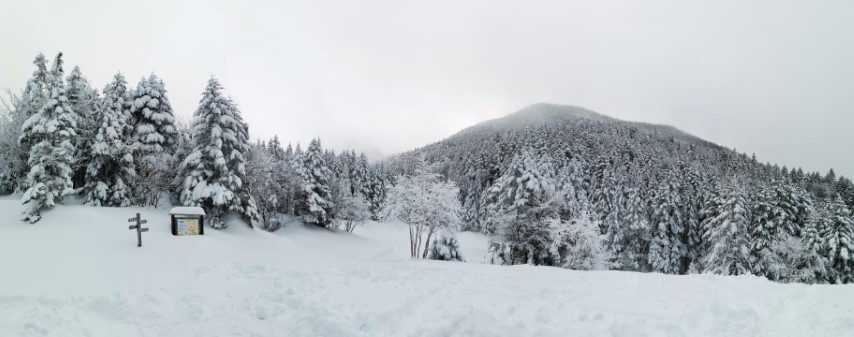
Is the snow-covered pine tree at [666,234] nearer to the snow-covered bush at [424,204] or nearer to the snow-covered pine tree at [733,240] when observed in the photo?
the snow-covered pine tree at [733,240]

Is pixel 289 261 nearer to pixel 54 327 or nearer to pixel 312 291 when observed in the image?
pixel 312 291

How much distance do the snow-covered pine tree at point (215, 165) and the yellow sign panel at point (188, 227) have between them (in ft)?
17.6

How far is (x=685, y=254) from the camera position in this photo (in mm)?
51875

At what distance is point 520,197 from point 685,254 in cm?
3080

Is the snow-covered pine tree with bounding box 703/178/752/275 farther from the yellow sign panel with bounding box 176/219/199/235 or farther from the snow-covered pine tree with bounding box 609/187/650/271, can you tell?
the yellow sign panel with bounding box 176/219/199/235

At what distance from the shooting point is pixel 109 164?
97.2ft

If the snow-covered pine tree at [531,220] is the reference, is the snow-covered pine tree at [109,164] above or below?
above

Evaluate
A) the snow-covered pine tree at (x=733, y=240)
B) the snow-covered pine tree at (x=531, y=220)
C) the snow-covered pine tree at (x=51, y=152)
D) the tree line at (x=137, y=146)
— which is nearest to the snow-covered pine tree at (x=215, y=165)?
the tree line at (x=137, y=146)

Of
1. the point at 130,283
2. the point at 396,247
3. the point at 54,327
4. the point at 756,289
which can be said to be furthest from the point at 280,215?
the point at 756,289

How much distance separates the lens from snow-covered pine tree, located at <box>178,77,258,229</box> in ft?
98.4

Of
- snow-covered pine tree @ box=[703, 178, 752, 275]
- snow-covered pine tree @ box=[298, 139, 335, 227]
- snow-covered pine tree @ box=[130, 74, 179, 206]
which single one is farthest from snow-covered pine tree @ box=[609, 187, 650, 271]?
snow-covered pine tree @ box=[130, 74, 179, 206]

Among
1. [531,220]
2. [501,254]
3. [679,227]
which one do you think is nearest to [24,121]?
[501,254]

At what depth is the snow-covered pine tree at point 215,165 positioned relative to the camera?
30.0m

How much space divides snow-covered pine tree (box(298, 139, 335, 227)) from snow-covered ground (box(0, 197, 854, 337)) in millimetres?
27874
